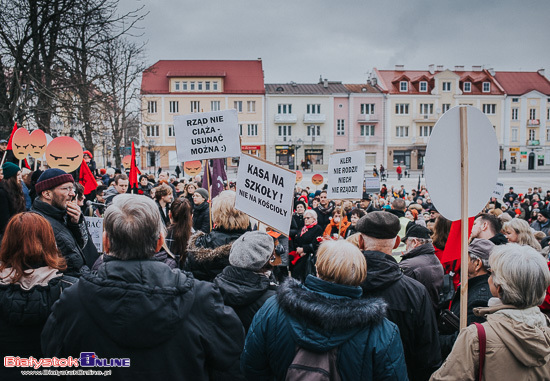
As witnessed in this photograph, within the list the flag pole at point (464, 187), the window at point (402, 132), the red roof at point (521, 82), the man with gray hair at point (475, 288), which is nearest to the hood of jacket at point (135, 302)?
the flag pole at point (464, 187)

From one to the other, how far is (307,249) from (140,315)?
530cm

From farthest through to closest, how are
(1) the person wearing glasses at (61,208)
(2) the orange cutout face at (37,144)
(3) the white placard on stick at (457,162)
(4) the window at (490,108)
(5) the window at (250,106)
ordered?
(4) the window at (490,108), (5) the window at (250,106), (2) the orange cutout face at (37,144), (1) the person wearing glasses at (61,208), (3) the white placard on stick at (457,162)

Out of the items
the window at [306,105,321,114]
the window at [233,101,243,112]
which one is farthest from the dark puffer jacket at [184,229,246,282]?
the window at [306,105,321,114]

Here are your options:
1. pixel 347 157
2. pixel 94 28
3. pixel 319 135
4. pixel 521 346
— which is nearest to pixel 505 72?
pixel 319 135

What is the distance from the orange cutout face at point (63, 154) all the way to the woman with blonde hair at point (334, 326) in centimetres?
540

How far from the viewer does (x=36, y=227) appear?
260 cm

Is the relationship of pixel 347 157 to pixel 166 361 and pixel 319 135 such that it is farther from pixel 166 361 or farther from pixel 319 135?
pixel 319 135

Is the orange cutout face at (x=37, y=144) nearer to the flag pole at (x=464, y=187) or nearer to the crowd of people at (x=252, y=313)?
the crowd of people at (x=252, y=313)

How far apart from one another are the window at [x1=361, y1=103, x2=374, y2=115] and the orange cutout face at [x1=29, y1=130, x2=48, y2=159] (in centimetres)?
5012

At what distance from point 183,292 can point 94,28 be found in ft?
50.9

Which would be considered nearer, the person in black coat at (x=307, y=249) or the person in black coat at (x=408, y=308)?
the person in black coat at (x=408, y=308)

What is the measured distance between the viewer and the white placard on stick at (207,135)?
547cm

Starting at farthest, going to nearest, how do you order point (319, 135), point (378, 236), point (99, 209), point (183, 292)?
point (319, 135), point (99, 209), point (378, 236), point (183, 292)

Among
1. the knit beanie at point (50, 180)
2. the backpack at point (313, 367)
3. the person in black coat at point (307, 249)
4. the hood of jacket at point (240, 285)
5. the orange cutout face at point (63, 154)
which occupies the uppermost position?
the orange cutout face at point (63, 154)
